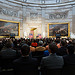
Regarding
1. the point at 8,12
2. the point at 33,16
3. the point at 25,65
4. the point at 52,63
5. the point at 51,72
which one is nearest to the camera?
the point at 51,72

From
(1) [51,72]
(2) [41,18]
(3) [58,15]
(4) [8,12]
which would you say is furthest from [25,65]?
(3) [58,15]

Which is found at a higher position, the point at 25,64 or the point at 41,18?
the point at 41,18

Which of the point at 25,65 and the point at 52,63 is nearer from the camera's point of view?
the point at 25,65

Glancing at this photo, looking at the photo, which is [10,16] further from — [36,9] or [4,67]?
[4,67]

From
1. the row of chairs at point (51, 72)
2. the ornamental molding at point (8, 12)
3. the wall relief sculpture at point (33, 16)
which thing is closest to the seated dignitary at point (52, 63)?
the row of chairs at point (51, 72)

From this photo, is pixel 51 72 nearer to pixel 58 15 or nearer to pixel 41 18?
pixel 41 18

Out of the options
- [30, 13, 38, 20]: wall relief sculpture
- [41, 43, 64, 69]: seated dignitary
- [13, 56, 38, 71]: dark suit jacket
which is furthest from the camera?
[30, 13, 38, 20]: wall relief sculpture

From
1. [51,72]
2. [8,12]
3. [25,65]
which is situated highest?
[8,12]

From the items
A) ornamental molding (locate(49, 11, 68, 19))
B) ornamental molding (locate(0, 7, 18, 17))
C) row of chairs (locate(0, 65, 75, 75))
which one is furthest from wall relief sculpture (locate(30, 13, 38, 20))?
row of chairs (locate(0, 65, 75, 75))

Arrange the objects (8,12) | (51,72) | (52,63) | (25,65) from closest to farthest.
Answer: (51,72)
(25,65)
(52,63)
(8,12)

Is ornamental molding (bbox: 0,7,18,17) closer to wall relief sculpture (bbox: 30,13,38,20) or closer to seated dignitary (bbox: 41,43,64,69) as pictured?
wall relief sculpture (bbox: 30,13,38,20)

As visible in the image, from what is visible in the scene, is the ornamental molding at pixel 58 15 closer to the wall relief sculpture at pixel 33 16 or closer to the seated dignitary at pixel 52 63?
the wall relief sculpture at pixel 33 16

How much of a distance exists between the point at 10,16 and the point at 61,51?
721 inches

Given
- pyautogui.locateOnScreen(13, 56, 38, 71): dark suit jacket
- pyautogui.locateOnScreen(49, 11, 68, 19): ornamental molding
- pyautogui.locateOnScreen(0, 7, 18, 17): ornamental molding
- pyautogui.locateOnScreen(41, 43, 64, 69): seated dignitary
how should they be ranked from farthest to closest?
pyautogui.locateOnScreen(49, 11, 68, 19): ornamental molding → pyautogui.locateOnScreen(0, 7, 18, 17): ornamental molding → pyautogui.locateOnScreen(41, 43, 64, 69): seated dignitary → pyautogui.locateOnScreen(13, 56, 38, 71): dark suit jacket
